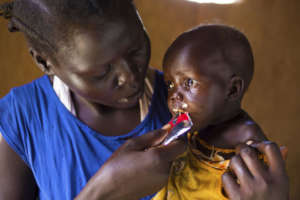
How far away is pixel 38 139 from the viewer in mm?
864

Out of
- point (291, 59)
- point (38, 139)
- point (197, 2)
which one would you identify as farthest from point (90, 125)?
point (291, 59)

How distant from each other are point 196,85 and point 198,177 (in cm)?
27

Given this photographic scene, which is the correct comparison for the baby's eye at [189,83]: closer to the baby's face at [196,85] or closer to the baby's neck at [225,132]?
the baby's face at [196,85]

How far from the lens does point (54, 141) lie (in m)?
0.86

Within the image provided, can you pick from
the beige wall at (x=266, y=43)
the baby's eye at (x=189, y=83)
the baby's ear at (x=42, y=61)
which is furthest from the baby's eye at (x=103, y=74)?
the beige wall at (x=266, y=43)

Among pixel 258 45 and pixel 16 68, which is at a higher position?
pixel 16 68

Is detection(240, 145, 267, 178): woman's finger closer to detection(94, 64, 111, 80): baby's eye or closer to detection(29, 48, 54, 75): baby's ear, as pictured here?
detection(94, 64, 111, 80): baby's eye

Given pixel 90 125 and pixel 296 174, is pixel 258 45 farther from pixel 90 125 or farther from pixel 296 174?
pixel 90 125

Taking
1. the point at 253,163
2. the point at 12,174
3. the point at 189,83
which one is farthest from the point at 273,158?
the point at 12,174

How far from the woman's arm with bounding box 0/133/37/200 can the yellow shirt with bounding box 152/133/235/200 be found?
1.32 feet

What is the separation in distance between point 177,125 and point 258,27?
175 cm

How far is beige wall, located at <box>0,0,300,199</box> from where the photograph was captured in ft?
7.09

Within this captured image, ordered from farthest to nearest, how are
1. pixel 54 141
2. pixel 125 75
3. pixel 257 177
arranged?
1. pixel 54 141
2. pixel 125 75
3. pixel 257 177

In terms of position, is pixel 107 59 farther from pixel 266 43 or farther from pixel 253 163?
pixel 266 43
